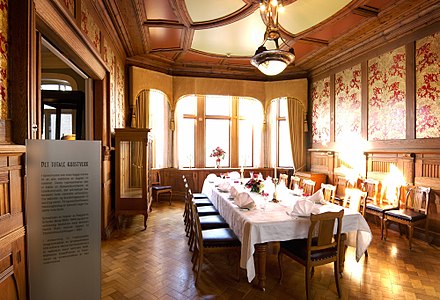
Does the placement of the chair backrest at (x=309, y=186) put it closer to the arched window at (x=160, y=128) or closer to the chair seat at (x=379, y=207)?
the chair seat at (x=379, y=207)

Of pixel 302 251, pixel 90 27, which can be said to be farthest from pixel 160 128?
pixel 302 251

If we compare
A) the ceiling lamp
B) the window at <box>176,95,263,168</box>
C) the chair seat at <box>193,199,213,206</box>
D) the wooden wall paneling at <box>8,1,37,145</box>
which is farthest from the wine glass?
the window at <box>176,95,263,168</box>

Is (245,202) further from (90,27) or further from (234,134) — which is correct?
(234,134)

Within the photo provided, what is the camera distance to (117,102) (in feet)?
17.8

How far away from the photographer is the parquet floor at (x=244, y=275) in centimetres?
268

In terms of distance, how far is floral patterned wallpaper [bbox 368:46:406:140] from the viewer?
480 cm

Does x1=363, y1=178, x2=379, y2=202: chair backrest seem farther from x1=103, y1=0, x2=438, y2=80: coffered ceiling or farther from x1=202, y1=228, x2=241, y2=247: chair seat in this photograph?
x1=202, y1=228, x2=241, y2=247: chair seat

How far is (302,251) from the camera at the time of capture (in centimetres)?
265

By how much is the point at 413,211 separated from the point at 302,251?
2.83 m

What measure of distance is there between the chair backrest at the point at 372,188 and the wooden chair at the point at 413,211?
0.52 metres

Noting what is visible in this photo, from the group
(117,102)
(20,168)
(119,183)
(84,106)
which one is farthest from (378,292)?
(117,102)

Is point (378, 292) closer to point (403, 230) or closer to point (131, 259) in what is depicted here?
point (403, 230)

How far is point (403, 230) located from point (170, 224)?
14.1 feet

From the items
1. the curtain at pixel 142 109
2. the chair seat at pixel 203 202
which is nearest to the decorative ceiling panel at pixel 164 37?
the curtain at pixel 142 109
